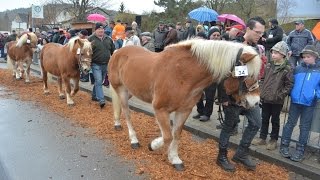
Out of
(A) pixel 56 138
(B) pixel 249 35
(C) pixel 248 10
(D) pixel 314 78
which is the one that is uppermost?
(C) pixel 248 10

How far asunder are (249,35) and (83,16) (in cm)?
3559

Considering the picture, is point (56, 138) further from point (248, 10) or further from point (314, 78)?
point (248, 10)

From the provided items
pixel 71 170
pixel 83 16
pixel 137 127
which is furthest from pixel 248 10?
pixel 71 170

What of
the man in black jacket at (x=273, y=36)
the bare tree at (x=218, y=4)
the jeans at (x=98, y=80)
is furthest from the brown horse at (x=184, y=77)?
the bare tree at (x=218, y=4)

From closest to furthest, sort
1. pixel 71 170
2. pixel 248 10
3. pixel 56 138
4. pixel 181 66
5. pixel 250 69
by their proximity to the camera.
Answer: pixel 250 69, pixel 181 66, pixel 71 170, pixel 56 138, pixel 248 10

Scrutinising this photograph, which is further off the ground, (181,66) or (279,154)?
(181,66)

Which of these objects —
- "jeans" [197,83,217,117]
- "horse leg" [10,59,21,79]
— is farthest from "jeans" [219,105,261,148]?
"horse leg" [10,59,21,79]

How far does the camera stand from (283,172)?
4742 mm

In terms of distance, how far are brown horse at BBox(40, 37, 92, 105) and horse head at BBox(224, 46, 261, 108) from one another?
446 cm

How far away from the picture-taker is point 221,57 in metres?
3.93

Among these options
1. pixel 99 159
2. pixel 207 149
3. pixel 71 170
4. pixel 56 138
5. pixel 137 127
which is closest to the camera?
pixel 71 170

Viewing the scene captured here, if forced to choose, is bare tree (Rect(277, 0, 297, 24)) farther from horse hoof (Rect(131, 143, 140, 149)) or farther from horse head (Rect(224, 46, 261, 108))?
horse head (Rect(224, 46, 261, 108))

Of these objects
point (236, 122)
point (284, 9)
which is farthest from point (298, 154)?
point (284, 9)

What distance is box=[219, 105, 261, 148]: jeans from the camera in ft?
14.7
